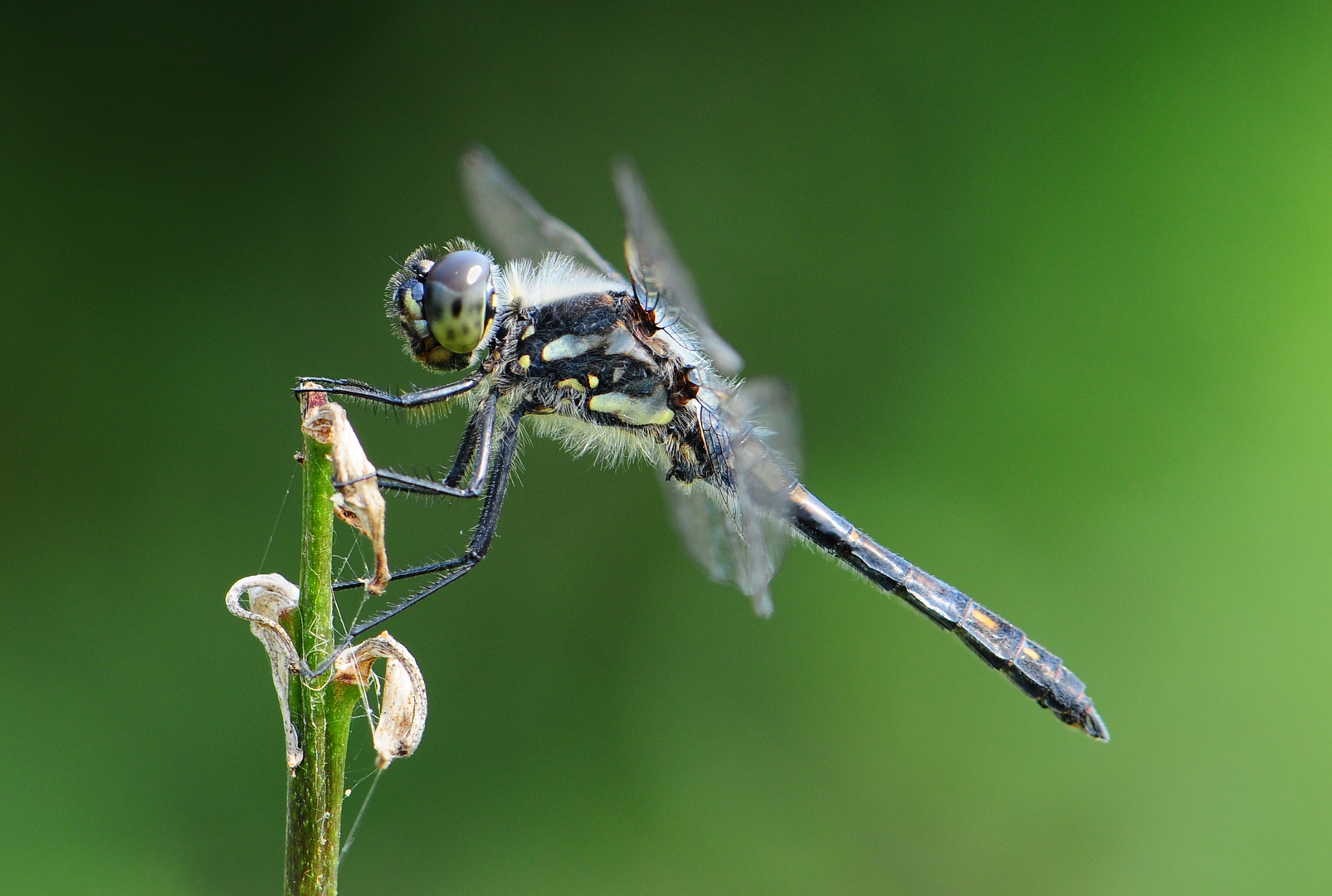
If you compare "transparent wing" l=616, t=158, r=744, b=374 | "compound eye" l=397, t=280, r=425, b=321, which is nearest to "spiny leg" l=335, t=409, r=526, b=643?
"compound eye" l=397, t=280, r=425, b=321

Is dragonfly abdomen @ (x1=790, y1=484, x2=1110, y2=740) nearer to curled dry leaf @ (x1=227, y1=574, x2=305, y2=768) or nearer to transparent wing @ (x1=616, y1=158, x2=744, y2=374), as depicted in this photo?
transparent wing @ (x1=616, y1=158, x2=744, y2=374)

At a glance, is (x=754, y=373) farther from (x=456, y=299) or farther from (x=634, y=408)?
(x=456, y=299)

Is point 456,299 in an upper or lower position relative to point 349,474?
upper

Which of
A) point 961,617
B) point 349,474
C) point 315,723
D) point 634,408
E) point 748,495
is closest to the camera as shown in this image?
point 315,723

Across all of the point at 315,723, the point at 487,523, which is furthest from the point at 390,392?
the point at 315,723

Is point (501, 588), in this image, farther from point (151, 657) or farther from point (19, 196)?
point (19, 196)

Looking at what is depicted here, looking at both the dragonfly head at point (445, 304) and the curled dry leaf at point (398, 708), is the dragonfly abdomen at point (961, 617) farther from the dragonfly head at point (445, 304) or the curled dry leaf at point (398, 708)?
the curled dry leaf at point (398, 708)
